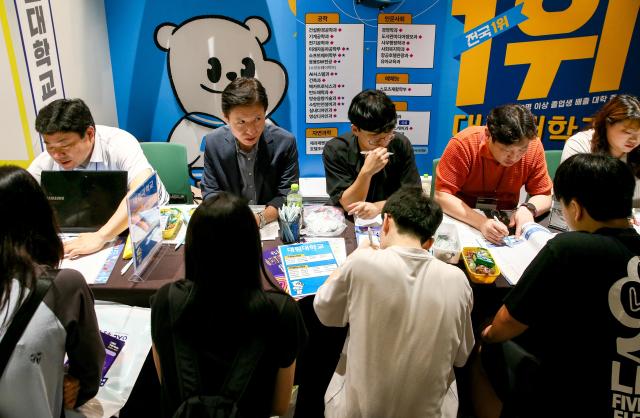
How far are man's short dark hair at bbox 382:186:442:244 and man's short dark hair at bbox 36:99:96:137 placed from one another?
157 cm

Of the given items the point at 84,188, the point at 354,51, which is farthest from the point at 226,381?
the point at 354,51

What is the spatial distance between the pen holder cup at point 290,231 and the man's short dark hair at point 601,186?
1.20 meters

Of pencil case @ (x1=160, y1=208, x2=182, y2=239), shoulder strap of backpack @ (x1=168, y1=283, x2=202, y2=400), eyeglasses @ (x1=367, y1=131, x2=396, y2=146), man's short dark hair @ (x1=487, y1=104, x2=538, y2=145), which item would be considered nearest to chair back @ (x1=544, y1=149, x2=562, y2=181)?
man's short dark hair @ (x1=487, y1=104, x2=538, y2=145)

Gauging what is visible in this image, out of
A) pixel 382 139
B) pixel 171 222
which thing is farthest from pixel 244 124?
pixel 382 139

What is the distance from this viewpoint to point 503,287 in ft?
6.56

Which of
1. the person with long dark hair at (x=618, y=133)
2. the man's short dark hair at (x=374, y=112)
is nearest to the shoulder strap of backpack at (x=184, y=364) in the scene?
the man's short dark hair at (x=374, y=112)

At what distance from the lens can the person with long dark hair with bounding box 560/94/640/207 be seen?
2514mm

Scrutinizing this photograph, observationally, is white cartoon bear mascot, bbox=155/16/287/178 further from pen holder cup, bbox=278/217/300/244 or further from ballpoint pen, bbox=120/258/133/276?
ballpoint pen, bbox=120/258/133/276

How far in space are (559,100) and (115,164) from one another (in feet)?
11.0

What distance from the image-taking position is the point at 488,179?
270 centimetres

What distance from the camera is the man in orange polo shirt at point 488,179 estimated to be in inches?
96.6

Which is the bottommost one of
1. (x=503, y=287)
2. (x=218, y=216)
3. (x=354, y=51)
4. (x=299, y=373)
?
(x=299, y=373)

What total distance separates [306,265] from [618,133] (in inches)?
74.6

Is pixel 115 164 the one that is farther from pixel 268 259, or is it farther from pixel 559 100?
pixel 559 100
